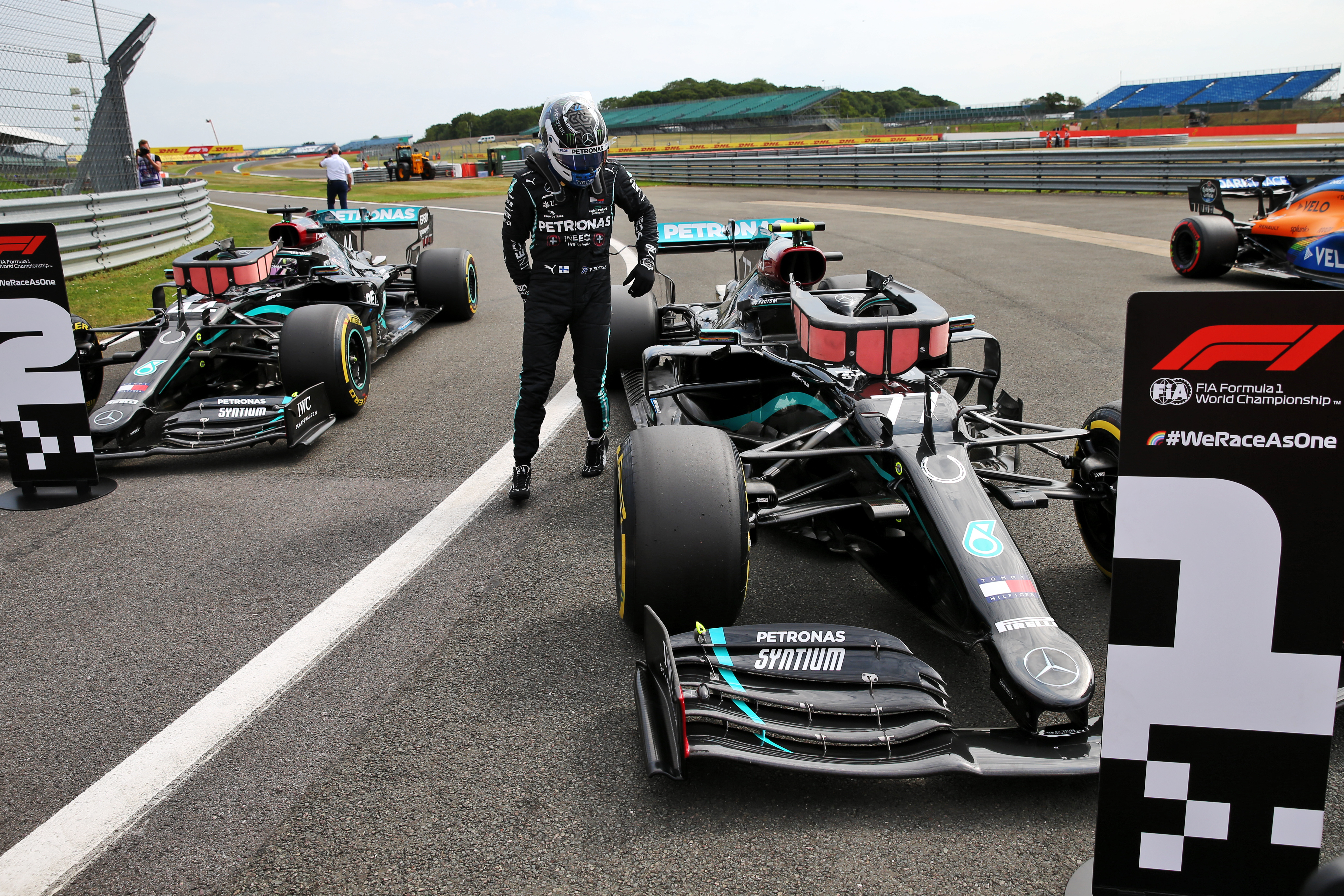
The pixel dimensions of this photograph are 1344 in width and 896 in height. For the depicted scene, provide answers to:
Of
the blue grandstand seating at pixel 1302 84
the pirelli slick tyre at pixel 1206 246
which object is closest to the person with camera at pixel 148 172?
the pirelli slick tyre at pixel 1206 246

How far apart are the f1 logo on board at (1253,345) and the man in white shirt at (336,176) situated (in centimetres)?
2008

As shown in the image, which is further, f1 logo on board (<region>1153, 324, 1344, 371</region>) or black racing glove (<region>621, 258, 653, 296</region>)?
black racing glove (<region>621, 258, 653, 296</region>)

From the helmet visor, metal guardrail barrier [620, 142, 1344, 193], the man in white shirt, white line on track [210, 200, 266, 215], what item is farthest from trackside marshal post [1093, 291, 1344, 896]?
white line on track [210, 200, 266, 215]

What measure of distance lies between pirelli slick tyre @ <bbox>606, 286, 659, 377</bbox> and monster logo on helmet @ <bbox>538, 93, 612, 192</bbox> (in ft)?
5.55

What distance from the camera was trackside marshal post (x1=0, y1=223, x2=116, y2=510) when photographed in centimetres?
492

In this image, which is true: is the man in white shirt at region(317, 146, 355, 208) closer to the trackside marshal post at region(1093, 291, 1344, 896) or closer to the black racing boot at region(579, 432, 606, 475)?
→ the black racing boot at region(579, 432, 606, 475)

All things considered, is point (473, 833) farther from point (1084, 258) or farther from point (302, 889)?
point (1084, 258)

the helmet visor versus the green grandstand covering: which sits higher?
the green grandstand covering

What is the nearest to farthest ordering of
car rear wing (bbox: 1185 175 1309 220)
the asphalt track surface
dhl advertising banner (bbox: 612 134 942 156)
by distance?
the asphalt track surface → car rear wing (bbox: 1185 175 1309 220) → dhl advertising banner (bbox: 612 134 942 156)

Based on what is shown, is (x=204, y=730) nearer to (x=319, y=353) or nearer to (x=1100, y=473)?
(x=1100, y=473)

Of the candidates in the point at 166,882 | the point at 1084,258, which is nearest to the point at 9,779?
the point at 166,882

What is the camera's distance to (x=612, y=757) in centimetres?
273

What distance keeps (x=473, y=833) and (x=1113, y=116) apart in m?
65.4

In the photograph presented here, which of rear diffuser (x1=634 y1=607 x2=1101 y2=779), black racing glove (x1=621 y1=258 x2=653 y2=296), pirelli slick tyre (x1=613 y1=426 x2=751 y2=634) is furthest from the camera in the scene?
black racing glove (x1=621 y1=258 x2=653 y2=296)
